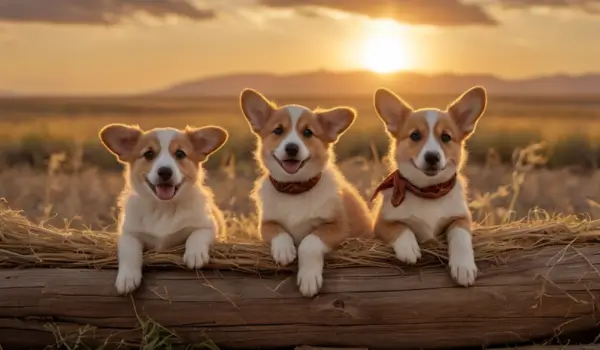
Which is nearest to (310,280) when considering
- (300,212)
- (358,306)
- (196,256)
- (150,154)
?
(358,306)

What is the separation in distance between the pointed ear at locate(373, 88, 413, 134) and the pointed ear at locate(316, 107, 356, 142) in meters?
0.18

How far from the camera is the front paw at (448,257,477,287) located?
451 centimetres

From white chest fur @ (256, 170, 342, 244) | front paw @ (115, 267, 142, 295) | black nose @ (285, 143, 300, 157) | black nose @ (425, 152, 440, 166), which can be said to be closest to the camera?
black nose @ (425, 152, 440, 166)

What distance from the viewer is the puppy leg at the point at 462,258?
4508mm

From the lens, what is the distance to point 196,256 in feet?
15.2

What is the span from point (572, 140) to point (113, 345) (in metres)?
10.6

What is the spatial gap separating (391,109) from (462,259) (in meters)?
0.96

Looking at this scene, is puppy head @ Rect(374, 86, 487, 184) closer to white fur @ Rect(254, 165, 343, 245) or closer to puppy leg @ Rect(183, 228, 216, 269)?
white fur @ Rect(254, 165, 343, 245)

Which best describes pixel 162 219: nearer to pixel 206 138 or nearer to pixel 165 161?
pixel 165 161

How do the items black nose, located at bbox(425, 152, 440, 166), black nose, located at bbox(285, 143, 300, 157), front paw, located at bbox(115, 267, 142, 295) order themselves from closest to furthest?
black nose, located at bbox(425, 152, 440, 166) → black nose, located at bbox(285, 143, 300, 157) → front paw, located at bbox(115, 267, 142, 295)

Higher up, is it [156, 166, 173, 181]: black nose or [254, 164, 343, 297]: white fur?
[156, 166, 173, 181]: black nose

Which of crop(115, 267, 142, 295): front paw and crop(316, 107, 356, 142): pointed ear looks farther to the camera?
crop(316, 107, 356, 142): pointed ear

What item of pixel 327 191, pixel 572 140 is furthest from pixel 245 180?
pixel 572 140

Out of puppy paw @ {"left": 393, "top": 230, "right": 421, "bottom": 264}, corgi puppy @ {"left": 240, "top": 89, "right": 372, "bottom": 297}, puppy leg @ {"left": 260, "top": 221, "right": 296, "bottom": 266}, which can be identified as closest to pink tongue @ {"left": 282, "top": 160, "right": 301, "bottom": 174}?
corgi puppy @ {"left": 240, "top": 89, "right": 372, "bottom": 297}
